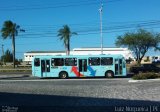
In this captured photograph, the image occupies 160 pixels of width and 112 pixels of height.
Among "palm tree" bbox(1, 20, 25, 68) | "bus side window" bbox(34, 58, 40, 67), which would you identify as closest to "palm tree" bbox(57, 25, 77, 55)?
"palm tree" bbox(1, 20, 25, 68)

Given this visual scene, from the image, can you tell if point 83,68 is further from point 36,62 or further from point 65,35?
point 65,35

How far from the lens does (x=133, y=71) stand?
50125mm

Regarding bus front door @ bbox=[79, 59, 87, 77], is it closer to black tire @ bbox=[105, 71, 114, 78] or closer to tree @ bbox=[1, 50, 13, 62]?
black tire @ bbox=[105, 71, 114, 78]

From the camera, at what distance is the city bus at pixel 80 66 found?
42.9 meters

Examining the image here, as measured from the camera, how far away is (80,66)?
43.3 metres

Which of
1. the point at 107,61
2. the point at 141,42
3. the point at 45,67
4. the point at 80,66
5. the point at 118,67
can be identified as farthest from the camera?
the point at 141,42

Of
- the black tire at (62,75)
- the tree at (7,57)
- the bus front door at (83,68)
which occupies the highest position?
the tree at (7,57)

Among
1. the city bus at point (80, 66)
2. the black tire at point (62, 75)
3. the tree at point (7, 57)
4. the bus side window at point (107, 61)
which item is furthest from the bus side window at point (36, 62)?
the tree at point (7, 57)

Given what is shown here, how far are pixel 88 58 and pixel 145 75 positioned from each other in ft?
31.7

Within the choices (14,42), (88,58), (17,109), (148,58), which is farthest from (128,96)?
(148,58)

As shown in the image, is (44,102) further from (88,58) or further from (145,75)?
(88,58)

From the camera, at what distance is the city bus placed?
42.9 metres

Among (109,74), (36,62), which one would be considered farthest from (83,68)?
(36,62)

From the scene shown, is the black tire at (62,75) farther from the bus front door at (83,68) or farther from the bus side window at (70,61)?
the bus front door at (83,68)
